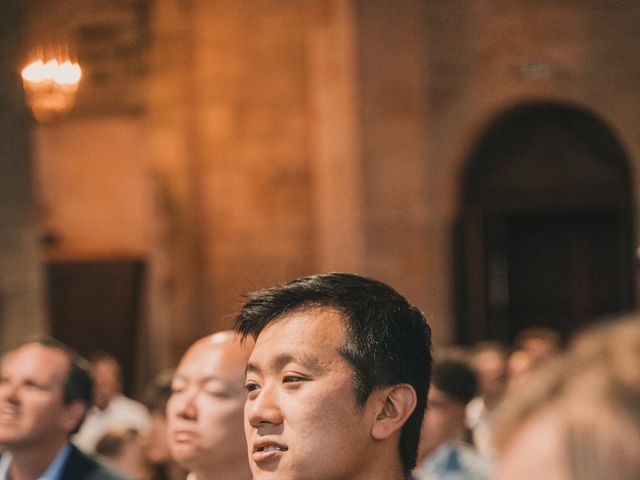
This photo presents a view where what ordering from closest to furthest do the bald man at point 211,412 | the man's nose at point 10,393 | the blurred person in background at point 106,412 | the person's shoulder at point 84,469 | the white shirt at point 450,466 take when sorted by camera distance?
the bald man at point 211,412
the person's shoulder at point 84,469
the man's nose at point 10,393
the white shirt at point 450,466
the blurred person in background at point 106,412

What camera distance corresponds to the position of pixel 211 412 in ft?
12.2

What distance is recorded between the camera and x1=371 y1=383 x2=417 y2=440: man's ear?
8.33ft

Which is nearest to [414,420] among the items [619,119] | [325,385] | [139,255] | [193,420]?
[325,385]

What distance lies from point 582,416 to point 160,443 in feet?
18.7

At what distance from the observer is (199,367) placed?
3.83m

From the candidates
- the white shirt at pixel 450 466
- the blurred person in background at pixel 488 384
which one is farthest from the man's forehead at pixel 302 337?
the blurred person in background at pixel 488 384

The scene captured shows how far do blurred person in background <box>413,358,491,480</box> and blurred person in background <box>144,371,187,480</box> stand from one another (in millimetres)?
1172

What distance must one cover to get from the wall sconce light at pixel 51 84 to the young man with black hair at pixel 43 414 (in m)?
7.82

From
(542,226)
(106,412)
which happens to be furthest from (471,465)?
(542,226)

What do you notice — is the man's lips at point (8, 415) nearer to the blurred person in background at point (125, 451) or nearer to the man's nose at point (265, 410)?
the blurred person in background at point (125, 451)

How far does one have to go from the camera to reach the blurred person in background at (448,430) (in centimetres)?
584

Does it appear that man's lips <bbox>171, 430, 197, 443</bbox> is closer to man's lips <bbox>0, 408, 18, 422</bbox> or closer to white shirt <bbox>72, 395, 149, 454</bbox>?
man's lips <bbox>0, 408, 18, 422</bbox>

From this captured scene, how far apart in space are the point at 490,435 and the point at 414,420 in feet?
4.95

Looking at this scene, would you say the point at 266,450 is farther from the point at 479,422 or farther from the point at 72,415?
the point at 479,422
